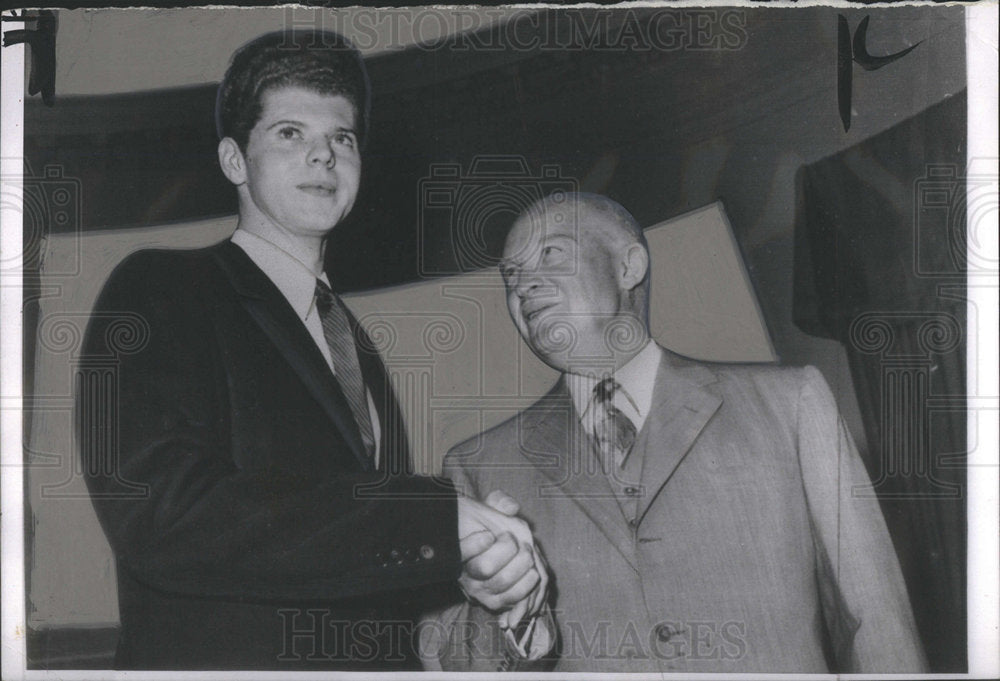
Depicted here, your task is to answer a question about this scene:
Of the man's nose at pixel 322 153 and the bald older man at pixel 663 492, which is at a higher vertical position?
the man's nose at pixel 322 153

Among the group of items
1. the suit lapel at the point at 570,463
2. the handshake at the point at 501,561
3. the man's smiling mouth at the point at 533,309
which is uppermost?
the man's smiling mouth at the point at 533,309

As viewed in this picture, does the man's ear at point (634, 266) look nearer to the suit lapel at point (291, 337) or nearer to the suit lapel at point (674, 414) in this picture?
the suit lapel at point (674, 414)

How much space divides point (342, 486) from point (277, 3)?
1.79 metres

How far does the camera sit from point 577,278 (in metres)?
3.29

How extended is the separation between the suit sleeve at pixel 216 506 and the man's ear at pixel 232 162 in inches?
14.5

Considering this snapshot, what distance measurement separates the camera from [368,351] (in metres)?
3.27

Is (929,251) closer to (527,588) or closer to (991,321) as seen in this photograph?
(991,321)

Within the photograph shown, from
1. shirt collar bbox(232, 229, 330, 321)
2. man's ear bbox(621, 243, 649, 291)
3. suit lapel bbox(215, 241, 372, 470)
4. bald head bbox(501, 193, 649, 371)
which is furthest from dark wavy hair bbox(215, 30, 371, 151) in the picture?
man's ear bbox(621, 243, 649, 291)

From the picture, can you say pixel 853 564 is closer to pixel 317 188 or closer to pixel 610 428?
pixel 610 428

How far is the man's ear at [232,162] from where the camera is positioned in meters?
3.28

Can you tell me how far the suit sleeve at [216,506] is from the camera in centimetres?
319

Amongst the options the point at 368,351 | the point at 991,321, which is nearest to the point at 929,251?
the point at 991,321

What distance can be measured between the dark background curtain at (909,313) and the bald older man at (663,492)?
0.13 m

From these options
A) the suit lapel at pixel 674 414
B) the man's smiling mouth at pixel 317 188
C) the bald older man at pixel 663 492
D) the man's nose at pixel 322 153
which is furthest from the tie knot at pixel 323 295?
the suit lapel at pixel 674 414
